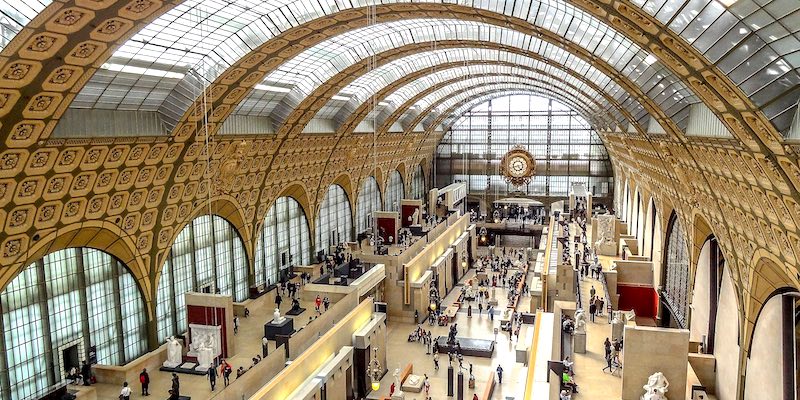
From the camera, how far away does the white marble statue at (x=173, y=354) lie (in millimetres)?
23703

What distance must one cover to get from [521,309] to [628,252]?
26.2 feet

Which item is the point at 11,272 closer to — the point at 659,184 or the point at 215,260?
the point at 215,260

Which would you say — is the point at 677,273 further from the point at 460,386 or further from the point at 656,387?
the point at 656,387

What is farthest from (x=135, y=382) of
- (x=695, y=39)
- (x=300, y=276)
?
(x=695, y=39)

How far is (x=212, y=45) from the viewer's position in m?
22.7

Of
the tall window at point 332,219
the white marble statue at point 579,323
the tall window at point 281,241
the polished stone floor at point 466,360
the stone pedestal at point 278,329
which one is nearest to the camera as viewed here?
the white marble statue at point 579,323

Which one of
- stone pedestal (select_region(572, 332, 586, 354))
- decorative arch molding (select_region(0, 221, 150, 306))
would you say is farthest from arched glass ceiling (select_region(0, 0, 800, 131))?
stone pedestal (select_region(572, 332, 586, 354))

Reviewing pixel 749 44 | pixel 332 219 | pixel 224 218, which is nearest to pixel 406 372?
pixel 224 218

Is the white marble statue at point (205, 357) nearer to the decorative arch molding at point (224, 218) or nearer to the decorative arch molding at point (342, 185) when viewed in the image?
the decorative arch molding at point (224, 218)

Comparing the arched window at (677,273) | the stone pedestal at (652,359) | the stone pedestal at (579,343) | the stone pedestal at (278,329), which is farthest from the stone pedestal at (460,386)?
the arched window at (677,273)

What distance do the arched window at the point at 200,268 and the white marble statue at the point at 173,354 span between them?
427cm

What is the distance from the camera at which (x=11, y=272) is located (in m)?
19.8

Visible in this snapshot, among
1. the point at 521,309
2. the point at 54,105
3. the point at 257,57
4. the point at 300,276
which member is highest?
the point at 257,57

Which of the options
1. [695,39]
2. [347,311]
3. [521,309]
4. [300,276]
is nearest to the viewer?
[695,39]
